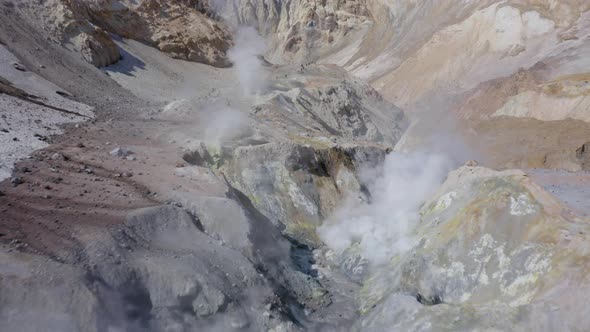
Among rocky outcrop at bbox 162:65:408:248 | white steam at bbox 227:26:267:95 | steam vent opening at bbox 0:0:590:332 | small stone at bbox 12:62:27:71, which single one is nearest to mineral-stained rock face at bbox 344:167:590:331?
steam vent opening at bbox 0:0:590:332

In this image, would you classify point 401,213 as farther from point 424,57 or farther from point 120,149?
point 424,57

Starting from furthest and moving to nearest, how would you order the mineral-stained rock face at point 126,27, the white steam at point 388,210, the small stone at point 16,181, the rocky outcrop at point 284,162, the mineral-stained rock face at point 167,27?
the mineral-stained rock face at point 167,27
the mineral-stained rock face at point 126,27
the rocky outcrop at point 284,162
the white steam at point 388,210
the small stone at point 16,181

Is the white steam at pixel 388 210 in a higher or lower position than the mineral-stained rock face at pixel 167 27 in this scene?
higher

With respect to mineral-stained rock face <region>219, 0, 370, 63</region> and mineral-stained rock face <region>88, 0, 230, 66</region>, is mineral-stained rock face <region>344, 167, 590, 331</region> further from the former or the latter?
mineral-stained rock face <region>219, 0, 370, 63</region>

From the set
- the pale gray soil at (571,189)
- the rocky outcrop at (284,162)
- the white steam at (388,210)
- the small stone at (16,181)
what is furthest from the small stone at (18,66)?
the pale gray soil at (571,189)

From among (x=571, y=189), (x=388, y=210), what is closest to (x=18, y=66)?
(x=388, y=210)

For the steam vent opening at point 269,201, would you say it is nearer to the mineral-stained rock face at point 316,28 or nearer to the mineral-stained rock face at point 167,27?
the mineral-stained rock face at point 167,27
